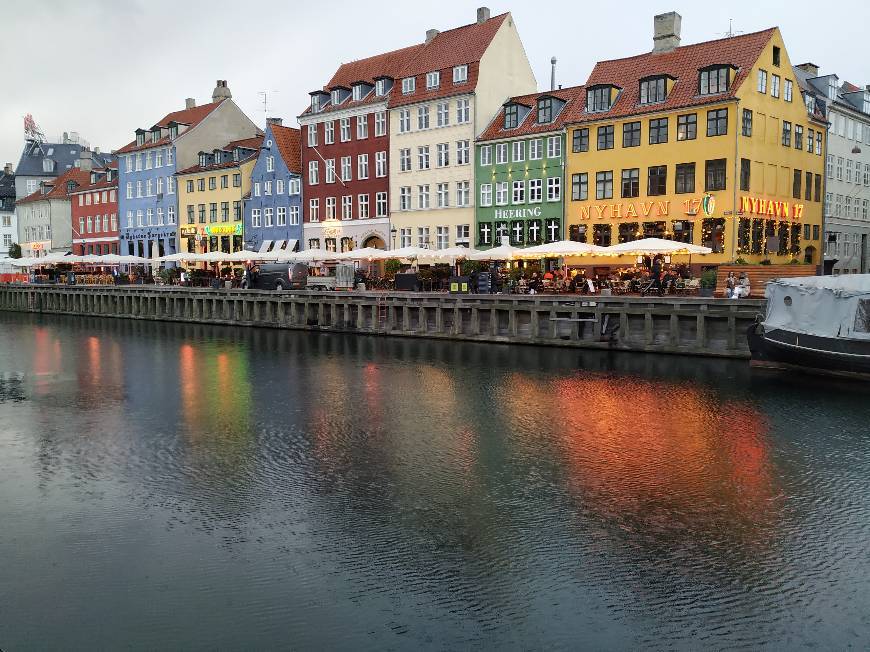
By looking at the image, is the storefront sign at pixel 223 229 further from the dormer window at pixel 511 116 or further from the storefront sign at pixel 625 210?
the storefront sign at pixel 625 210

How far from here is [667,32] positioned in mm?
53750

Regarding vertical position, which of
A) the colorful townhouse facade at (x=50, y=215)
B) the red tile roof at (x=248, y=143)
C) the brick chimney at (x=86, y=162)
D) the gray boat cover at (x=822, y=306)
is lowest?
the gray boat cover at (x=822, y=306)

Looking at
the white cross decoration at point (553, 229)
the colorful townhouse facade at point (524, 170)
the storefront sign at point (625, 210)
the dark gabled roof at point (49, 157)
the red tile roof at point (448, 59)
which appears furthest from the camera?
the dark gabled roof at point (49, 157)

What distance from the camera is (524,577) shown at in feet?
31.7

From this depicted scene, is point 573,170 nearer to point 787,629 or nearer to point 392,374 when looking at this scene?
point 392,374

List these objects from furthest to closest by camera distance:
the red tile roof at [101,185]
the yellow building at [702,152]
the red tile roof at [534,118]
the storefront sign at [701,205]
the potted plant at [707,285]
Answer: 1. the red tile roof at [101,185]
2. the red tile roof at [534,118]
3. the yellow building at [702,152]
4. the storefront sign at [701,205]
5. the potted plant at [707,285]

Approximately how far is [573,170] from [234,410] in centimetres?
3847

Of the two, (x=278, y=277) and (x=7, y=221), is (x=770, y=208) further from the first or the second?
(x=7, y=221)

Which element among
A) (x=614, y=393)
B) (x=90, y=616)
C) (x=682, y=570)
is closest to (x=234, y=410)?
(x=614, y=393)

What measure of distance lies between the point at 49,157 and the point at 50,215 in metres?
22.1

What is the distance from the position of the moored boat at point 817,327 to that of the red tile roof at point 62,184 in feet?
292

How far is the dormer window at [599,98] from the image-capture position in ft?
174

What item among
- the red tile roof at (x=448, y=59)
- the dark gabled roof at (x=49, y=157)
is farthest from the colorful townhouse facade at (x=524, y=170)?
the dark gabled roof at (x=49, y=157)

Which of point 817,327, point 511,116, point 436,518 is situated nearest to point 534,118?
point 511,116
